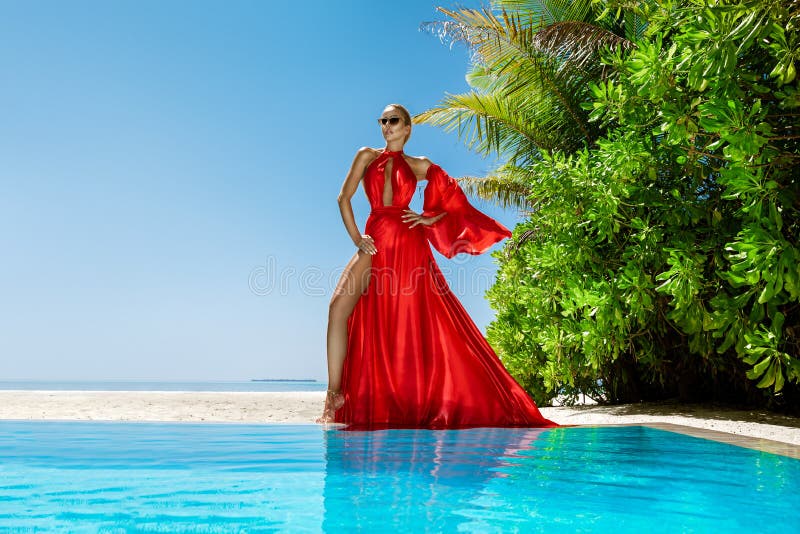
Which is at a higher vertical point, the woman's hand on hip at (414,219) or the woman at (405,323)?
the woman's hand on hip at (414,219)

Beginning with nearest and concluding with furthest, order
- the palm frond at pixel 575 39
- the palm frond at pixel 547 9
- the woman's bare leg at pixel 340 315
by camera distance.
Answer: the woman's bare leg at pixel 340 315, the palm frond at pixel 575 39, the palm frond at pixel 547 9

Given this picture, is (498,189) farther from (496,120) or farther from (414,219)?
(414,219)

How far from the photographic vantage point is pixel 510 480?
9.11ft

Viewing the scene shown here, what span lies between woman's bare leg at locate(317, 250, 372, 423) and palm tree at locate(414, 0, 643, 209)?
5314 mm

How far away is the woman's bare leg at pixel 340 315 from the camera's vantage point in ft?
19.4

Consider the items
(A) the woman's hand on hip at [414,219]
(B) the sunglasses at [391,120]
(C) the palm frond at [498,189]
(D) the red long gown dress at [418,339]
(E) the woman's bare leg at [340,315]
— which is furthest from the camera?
(C) the palm frond at [498,189]

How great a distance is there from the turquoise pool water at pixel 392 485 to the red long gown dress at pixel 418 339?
1.26m

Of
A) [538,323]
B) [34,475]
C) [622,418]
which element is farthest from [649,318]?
[34,475]

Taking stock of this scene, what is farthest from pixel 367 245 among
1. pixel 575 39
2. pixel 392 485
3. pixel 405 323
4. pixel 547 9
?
pixel 547 9

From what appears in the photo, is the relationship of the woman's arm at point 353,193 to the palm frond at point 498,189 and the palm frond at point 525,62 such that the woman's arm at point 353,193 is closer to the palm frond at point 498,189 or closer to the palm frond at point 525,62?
the palm frond at point 525,62

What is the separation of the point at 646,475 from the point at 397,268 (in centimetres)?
340

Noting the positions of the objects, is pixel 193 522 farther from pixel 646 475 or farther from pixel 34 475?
pixel 646 475

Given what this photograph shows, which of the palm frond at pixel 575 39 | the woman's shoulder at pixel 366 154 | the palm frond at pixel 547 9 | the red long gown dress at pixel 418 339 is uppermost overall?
the palm frond at pixel 547 9

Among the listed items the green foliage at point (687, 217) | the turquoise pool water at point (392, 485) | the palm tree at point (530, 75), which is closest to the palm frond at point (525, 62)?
the palm tree at point (530, 75)
